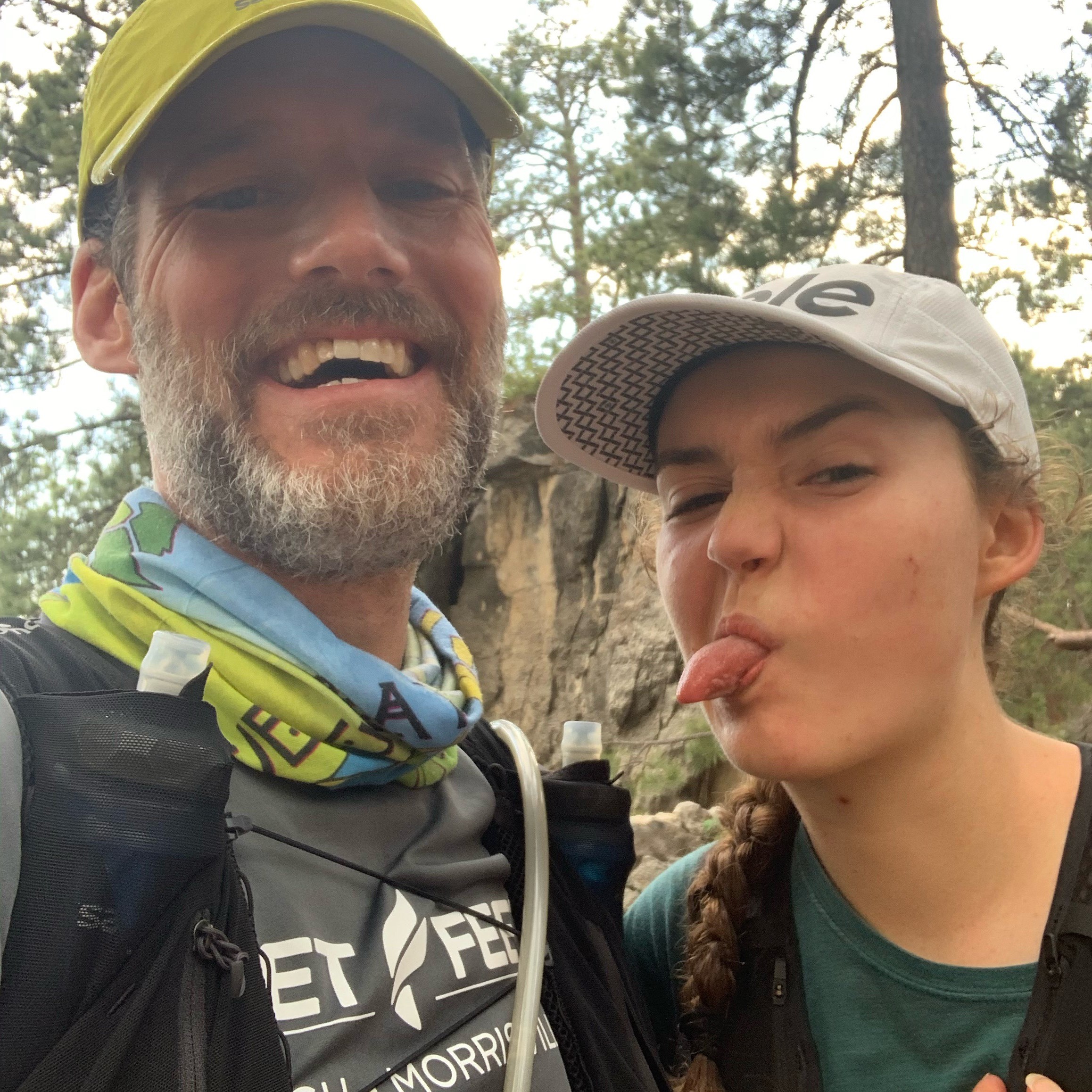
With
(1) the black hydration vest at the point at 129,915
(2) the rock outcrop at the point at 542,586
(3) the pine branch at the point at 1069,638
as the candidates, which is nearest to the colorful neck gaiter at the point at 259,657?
(1) the black hydration vest at the point at 129,915

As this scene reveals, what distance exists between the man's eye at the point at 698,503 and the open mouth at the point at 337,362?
18.9 inches

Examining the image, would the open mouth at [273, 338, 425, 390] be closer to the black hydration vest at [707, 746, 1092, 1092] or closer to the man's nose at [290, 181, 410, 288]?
the man's nose at [290, 181, 410, 288]

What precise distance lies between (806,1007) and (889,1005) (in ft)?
0.41

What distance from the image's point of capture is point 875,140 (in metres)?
6.48

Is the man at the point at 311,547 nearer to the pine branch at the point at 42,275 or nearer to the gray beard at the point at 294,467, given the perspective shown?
the gray beard at the point at 294,467

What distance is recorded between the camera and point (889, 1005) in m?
1.43

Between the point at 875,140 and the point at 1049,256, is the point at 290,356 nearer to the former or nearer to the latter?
the point at 875,140

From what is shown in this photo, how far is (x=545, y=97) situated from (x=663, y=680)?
26.2 ft

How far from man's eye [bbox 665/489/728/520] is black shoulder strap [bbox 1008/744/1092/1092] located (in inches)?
26.3

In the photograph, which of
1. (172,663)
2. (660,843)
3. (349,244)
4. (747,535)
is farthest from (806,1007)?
(660,843)

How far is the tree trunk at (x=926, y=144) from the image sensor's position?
18.6ft

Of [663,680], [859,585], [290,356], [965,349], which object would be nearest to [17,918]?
[290,356]

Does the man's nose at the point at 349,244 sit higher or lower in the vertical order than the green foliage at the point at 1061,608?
Answer: higher

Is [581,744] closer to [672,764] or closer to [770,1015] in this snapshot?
[770,1015]
